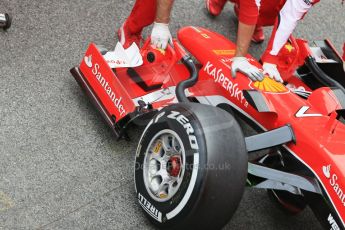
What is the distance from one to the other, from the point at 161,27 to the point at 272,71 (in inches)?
20.6

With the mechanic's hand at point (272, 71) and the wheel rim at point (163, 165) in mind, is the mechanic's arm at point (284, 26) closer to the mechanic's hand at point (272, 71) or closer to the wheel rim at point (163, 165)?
the mechanic's hand at point (272, 71)

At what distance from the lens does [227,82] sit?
91.3 inches

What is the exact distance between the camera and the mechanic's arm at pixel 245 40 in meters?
2.29

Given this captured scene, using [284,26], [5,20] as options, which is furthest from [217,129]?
[5,20]

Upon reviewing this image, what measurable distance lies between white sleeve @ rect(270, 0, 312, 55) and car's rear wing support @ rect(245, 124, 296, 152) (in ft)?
2.22

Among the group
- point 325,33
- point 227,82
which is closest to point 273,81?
point 227,82

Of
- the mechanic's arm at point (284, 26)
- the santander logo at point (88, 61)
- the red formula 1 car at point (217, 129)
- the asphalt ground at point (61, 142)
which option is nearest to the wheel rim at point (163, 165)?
the red formula 1 car at point (217, 129)

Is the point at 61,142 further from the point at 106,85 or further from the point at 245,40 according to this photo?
the point at 245,40

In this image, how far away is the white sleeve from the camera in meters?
2.57

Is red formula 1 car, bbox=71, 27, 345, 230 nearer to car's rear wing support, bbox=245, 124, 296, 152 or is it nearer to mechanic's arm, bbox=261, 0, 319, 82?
car's rear wing support, bbox=245, 124, 296, 152

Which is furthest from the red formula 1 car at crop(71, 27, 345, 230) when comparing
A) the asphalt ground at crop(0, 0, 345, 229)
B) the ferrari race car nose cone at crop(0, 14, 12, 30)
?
the ferrari race car nose cone at crop(0, 14, 12, 30)

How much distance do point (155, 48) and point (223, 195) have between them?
93 cm

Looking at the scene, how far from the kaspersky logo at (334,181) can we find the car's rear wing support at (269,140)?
17cm

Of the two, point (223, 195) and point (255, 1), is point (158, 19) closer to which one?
point (255, 1)
